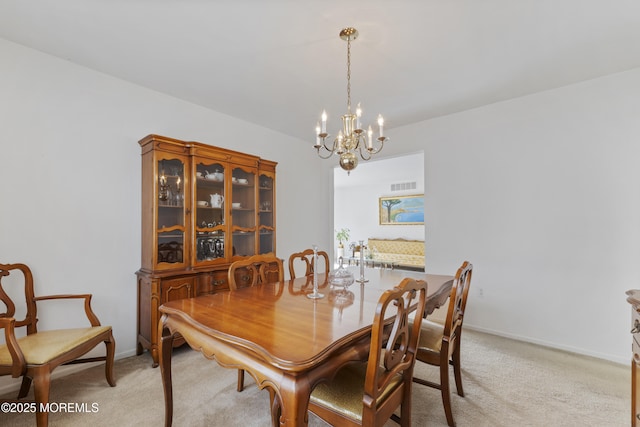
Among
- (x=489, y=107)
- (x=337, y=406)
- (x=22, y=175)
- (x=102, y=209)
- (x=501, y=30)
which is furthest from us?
(x=489, y=107)

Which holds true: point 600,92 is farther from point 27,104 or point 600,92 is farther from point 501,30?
point 27,104

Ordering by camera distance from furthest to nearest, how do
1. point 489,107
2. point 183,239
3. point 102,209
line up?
point 489,107, point 183,239, point 102,209

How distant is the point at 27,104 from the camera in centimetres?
213

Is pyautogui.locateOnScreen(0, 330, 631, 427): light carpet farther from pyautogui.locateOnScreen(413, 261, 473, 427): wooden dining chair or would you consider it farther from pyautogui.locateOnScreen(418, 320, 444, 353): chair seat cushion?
pyautogui.locateOnScreen(418, 320, 444, 353): chair seat cushion

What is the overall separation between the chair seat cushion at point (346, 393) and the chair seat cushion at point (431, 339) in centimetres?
49

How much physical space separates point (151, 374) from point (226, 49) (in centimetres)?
263

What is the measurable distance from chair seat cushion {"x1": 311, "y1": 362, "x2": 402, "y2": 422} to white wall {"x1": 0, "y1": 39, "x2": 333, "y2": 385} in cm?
226

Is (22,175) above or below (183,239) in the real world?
above

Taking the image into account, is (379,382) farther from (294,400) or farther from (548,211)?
(548,211)

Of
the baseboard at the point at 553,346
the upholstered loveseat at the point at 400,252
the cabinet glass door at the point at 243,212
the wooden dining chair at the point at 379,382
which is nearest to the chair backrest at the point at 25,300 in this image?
the cabinet glass door at the point at 243,212

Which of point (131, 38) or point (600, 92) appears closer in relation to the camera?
point (131, 38)

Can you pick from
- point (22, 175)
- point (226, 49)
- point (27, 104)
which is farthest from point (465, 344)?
point (27, 104)

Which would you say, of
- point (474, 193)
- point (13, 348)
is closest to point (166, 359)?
point (13, 348)

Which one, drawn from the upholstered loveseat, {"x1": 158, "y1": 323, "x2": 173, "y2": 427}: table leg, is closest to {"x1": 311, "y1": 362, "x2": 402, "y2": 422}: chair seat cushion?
{"x1": 158, "y1": 323, "x2": 173, "y2": 427}: table leg
